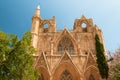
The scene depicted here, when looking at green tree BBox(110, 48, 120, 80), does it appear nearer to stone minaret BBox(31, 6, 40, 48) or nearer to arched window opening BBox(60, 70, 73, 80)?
arched window opening BBox(60, 70, 73, 80)

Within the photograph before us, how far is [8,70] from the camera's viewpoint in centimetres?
1227

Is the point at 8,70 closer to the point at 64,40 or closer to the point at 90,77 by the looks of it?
the point at 90,77

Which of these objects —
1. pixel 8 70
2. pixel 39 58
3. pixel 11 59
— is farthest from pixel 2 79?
pixel 39 58

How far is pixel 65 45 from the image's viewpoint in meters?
28.7

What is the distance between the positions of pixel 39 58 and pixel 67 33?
891 centimetres

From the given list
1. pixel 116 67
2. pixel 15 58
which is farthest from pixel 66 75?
pixel 15 58

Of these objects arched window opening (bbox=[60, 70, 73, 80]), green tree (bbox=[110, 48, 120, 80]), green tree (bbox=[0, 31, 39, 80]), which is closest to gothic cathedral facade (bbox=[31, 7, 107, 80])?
arched window opening (bbox=[60, 70, 73, 80])

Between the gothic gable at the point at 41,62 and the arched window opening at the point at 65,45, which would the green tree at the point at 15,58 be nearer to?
the gothic gable at the point at 41,62

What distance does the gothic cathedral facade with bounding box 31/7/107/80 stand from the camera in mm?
21875

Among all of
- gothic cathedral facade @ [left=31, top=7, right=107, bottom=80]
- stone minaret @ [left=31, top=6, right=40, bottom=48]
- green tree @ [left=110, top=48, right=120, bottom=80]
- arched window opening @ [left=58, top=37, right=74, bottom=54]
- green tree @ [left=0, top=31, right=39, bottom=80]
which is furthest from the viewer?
stone minaret @ [left=31, top=6, right=40, bottom=48]

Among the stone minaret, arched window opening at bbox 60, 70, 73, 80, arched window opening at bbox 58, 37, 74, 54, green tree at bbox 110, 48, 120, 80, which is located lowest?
arched window opening at bbox 60, 70, 73, 80

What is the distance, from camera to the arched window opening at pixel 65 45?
1104 inches

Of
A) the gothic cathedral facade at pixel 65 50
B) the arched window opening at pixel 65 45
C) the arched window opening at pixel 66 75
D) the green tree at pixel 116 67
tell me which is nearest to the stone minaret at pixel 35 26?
the gothic cathedral facade at pixel 65 50

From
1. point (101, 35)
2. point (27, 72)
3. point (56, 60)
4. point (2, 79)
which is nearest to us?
point (2, 79)
